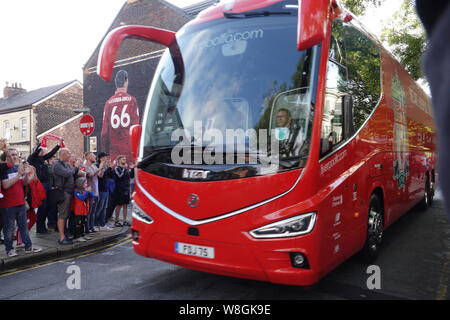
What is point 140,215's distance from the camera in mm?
4305

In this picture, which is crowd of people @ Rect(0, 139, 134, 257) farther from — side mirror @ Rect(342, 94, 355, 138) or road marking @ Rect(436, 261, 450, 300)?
road marking @ Rect(436, 261, 450, 300)

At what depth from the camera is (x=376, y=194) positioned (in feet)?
17.7

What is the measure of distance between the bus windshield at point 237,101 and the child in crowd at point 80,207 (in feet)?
10.8

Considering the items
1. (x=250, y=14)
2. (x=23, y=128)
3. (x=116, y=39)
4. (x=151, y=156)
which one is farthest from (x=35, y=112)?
(x=250, y=14)

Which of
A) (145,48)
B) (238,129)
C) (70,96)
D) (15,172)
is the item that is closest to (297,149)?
(238,129)

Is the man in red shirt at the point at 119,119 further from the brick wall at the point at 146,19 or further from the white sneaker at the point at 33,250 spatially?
the white sneaker at the point at 33,250

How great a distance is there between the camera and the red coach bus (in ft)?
11.5

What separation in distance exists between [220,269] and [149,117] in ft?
6.77

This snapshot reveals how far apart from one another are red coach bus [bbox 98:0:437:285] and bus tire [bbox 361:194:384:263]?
0.87 feet

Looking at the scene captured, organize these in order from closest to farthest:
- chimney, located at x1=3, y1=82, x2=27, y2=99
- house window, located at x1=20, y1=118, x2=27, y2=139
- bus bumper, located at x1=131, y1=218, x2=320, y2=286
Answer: bus bumper, located at x1=131, y1=218, x2=320, y2=286, house window, located at x1=20, y1=118, x2=27, y2=139, chimney, located at x1=3, y1=82, x2=27, y2=99

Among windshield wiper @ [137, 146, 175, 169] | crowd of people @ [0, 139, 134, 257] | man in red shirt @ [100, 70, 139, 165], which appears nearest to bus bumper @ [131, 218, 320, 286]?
windshield wiper @ [137, 146, 175, 169]

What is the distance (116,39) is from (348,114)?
2.83 metres

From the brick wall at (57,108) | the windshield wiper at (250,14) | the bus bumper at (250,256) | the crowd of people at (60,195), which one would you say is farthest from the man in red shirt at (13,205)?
the brick wall at (57,108)
